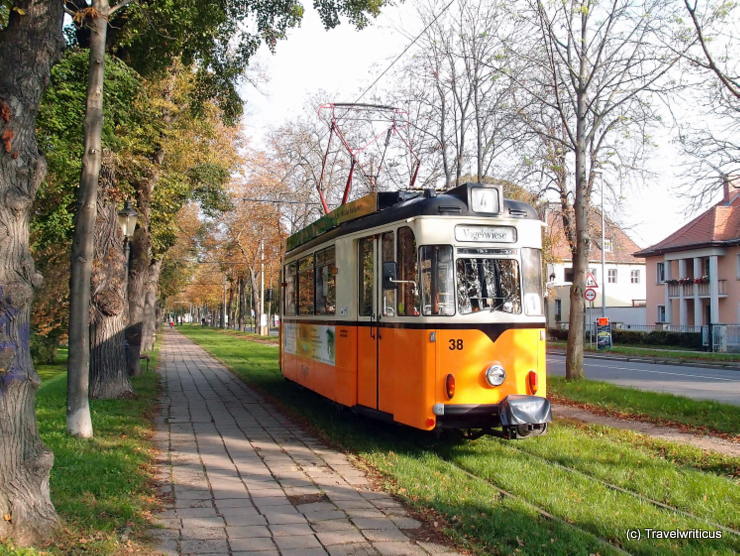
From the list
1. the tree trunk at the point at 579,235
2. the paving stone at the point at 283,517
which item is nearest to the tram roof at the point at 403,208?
the paving stone at the point at 283,517

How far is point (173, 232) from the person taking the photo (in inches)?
968

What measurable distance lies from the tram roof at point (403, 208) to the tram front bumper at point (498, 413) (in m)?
2.27

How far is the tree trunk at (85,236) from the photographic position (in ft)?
30.2

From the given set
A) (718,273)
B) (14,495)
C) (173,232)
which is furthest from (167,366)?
(718,273)

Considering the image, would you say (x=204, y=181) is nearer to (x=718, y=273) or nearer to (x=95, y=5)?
(x=95, y=5)

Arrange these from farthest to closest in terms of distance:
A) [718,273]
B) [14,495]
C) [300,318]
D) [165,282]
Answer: [165,282], [718,273], [300,318], [14,495]

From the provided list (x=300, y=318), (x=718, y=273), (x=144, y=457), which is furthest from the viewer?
(x=718, y=273)

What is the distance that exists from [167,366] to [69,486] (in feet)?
62.3

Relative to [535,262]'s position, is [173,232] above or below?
above

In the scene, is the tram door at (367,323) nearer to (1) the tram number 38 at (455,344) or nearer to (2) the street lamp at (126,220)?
(1) the tram number 38 at (455,344)

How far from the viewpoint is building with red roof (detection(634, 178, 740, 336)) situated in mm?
44219

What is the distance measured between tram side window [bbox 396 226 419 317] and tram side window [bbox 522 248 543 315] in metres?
1.37

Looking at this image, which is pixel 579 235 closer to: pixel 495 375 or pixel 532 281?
pixel 532 281

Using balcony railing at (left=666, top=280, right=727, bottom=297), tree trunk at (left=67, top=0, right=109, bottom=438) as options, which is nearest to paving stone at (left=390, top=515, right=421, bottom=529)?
tree trunk at (left=67, top=0, right=109, bottom=438)
